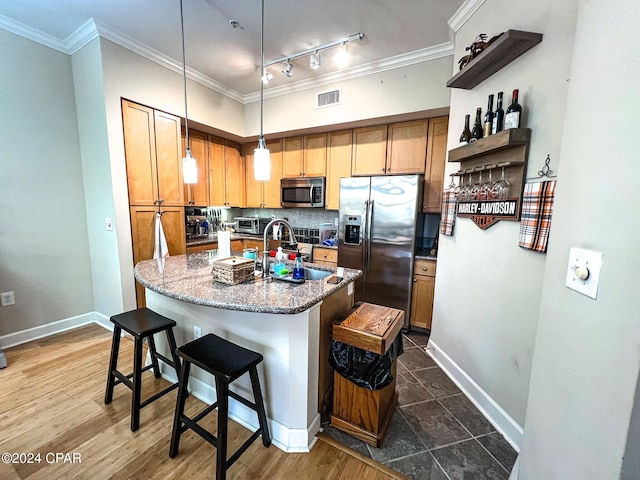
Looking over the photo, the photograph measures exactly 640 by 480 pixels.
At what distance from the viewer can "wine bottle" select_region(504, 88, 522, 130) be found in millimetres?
1491

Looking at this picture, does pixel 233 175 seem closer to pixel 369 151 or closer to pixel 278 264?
pixel 369 151

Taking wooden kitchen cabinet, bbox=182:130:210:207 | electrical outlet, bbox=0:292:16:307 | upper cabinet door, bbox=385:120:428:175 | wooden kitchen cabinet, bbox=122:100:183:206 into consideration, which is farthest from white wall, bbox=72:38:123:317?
upper cabinet door, bbox=385:120:428:175

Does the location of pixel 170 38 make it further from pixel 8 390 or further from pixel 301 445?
pixel 301 445

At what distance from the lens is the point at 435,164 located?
2.92 meters

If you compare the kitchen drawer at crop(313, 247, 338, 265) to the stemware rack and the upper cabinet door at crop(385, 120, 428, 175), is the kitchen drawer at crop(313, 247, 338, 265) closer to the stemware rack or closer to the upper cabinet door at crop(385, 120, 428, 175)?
the upper cabinet door at crop(385, 120, 428, 175)

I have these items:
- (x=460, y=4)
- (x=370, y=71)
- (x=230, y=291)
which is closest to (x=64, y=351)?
(x=230, y=291)

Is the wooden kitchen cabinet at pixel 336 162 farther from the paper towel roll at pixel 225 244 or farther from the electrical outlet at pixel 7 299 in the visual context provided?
the electrical outlet at pixel 7 299

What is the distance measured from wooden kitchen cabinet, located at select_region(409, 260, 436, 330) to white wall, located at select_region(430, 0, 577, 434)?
53 cm

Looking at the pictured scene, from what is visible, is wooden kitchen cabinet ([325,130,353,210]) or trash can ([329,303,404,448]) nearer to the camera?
→ trash can ([329,303,404,448])

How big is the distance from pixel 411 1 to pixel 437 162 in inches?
57.3

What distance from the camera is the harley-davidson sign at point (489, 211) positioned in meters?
1.58

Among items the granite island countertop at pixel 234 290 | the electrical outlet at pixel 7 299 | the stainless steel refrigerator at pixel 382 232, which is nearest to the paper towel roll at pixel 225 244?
the granite island countertop at pixel 234 290

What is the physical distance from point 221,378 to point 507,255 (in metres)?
1.76

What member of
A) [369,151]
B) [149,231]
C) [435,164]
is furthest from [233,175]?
[435,164]
